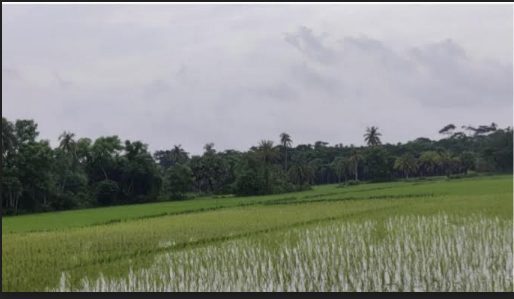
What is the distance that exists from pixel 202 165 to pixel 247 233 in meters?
1.08

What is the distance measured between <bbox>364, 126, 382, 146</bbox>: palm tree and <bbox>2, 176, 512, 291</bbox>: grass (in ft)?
3.04

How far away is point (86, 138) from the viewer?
693 cm

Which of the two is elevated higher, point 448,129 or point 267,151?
point 448,129

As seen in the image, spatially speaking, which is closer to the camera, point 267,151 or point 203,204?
point 267,151

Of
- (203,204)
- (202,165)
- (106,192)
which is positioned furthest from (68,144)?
(203,204)

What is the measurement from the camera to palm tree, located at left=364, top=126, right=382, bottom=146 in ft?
22.2

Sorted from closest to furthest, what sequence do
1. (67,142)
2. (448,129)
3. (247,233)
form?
1. (448,129)
2. (67,142)
3. (247,233)

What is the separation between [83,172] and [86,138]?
502 millimetres

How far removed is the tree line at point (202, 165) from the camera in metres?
7.00

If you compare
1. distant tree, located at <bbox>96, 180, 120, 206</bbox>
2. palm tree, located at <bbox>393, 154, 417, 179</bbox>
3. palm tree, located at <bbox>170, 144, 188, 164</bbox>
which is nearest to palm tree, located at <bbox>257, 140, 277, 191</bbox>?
palm tree, located at <bbox>170, 144, 188, 164</bbox>

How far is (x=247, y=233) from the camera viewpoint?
7.11 m

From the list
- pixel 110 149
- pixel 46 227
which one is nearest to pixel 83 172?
pixel 110 149

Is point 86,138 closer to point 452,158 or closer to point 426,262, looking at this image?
point 426,262

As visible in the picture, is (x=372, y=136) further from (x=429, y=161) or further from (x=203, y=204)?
(x=203, y=204)
